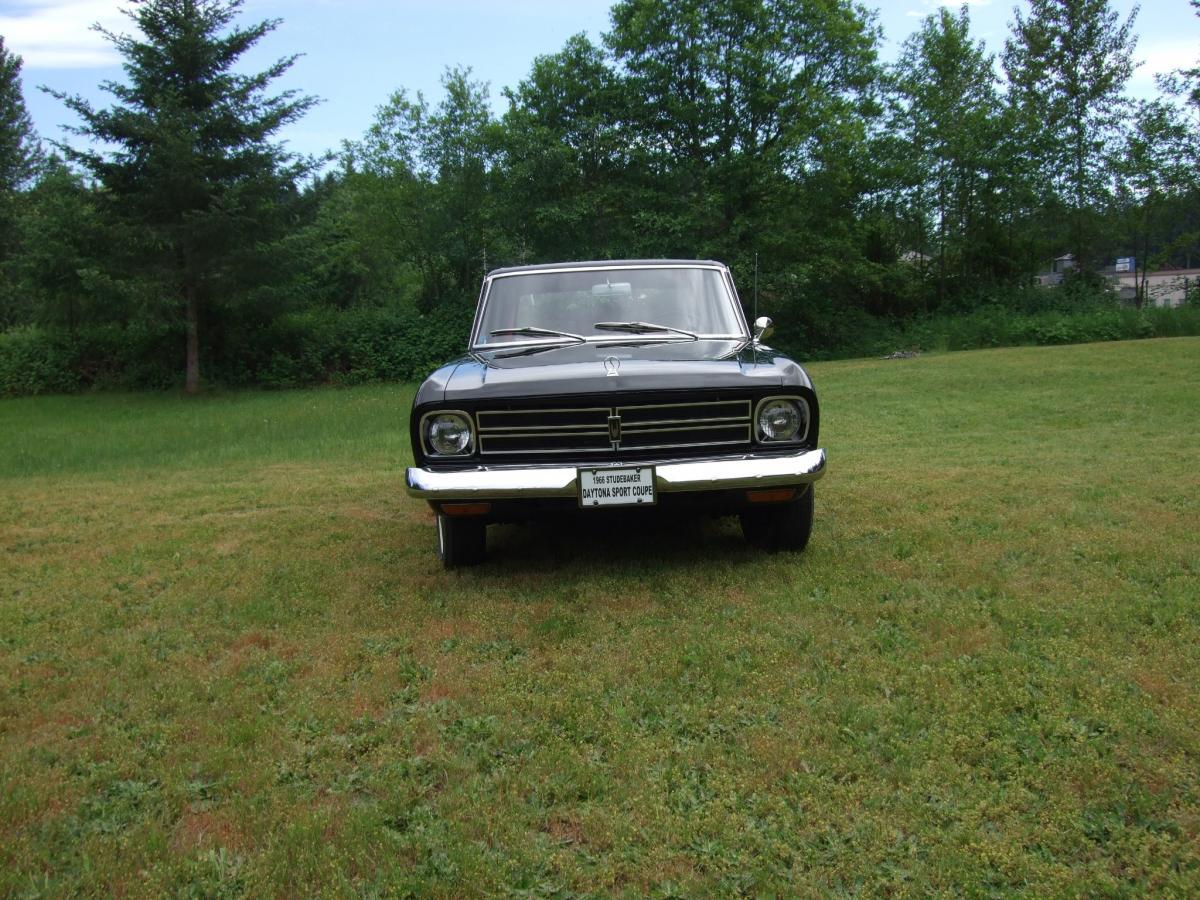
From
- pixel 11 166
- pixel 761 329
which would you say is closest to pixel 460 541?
pixel 761 329

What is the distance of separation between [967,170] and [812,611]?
29.8 metres

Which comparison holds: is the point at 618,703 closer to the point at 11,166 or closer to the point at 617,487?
the point at 617,487

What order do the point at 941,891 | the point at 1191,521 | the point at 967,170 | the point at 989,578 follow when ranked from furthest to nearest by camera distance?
the point at 967,170 → the point at 1191,521 → the point at 989,578 → the point at 941,891

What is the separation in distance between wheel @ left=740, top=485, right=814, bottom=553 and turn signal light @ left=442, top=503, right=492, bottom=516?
1.46m

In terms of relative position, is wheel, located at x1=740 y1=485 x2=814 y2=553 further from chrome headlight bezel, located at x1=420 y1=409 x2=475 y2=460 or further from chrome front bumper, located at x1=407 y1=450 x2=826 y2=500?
chrome headlight bezel, located at x1=420 y1=409 x2=475 y2=460

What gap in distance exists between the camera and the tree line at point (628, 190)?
19891mm

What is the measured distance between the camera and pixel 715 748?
9.26 feet

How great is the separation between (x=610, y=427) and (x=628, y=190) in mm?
23427

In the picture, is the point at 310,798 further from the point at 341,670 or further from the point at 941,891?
the point at 941,891

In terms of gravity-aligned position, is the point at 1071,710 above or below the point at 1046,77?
below

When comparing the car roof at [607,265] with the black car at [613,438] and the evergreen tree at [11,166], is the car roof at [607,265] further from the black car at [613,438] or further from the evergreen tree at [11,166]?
the evergreen tree at [11,166]

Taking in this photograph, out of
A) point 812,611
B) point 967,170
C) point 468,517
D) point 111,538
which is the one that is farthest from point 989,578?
point 967,170

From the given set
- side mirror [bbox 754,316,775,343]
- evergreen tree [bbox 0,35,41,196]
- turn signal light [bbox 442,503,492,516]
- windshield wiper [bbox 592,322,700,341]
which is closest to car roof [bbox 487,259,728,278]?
side mirror [bbox 754,316,775,343]

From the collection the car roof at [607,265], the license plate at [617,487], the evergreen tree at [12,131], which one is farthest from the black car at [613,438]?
the evergreen tree at [12,131]
